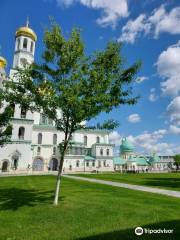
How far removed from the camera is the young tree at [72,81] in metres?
12.4

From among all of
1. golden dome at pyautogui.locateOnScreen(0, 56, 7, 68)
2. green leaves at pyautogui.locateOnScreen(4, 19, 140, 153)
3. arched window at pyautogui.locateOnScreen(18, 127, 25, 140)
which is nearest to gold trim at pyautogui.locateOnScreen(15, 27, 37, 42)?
golden dome at pyautogui.locateOnScreen(0, 56, 7, 68)

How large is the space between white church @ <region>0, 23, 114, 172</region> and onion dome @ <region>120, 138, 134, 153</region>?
71.5 feet

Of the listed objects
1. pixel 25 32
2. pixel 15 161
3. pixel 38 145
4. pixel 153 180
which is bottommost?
pixel 153 180

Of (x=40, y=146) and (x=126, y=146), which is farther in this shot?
(x=126, y=146)

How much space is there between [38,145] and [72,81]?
62.4m

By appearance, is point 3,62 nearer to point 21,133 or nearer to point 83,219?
point 21,133

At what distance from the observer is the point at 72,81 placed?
500 inches

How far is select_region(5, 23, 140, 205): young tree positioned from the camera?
12.4 metres

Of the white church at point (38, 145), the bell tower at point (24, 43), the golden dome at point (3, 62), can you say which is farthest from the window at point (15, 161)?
the bell tower at point (24, 43)

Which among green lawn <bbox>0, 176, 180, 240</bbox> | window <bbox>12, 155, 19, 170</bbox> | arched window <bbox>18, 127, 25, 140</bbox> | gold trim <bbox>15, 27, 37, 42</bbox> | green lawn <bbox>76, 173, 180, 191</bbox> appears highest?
gold trim <bbox>15, 27, 37, 42</bbox>

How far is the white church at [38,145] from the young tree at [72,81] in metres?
38.8

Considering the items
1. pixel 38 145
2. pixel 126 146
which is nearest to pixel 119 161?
pixel 126 146

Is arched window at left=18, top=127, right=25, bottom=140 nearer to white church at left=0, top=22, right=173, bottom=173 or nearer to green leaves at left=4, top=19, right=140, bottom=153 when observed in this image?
white church at left=0, top=22, right=173, bottom=173

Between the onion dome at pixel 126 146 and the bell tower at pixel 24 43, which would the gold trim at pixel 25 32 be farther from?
the onion dome at pixel 126 146
